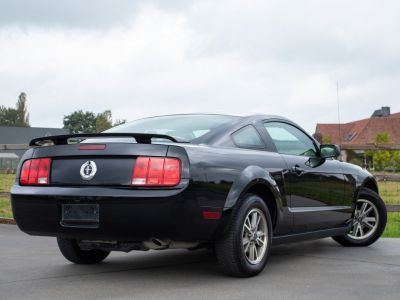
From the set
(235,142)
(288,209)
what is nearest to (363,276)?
(288,209)

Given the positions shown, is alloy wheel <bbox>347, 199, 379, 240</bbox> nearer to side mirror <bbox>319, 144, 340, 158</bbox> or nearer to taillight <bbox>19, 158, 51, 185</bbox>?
side mirror <bbox>319, 144, 340, 158</bbox>

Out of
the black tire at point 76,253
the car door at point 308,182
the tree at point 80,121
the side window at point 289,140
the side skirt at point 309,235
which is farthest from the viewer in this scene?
the tree at point 80,121

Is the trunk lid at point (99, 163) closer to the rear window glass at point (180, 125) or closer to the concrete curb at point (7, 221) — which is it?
the rear window glass at point (180, 125)

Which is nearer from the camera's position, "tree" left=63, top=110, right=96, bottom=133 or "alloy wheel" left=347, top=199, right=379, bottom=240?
"alloy wheel" left=347, top=199, right=379, bottom=240

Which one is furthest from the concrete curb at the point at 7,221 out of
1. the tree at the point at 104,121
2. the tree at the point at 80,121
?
the tree at the point at 80,121

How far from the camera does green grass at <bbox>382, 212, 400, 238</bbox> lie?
898 cm

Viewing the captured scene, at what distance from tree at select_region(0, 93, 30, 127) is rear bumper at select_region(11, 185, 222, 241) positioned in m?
125

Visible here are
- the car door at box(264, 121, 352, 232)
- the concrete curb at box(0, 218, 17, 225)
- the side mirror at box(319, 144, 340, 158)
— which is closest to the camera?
the car door at box(264, 121, 352, 232)

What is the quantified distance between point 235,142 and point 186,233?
1.11 meters

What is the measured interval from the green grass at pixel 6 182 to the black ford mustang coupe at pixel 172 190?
843 centimetres

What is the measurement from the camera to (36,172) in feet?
17.0

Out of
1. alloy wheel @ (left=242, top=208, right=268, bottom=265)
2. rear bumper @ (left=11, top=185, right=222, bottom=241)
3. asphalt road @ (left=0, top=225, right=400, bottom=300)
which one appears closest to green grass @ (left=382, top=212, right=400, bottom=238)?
asphalt road @ (left=0, top=225, right=400, bottom=300)

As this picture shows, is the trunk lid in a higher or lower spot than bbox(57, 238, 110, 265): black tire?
higher

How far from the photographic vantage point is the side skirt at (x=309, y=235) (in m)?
5.69
